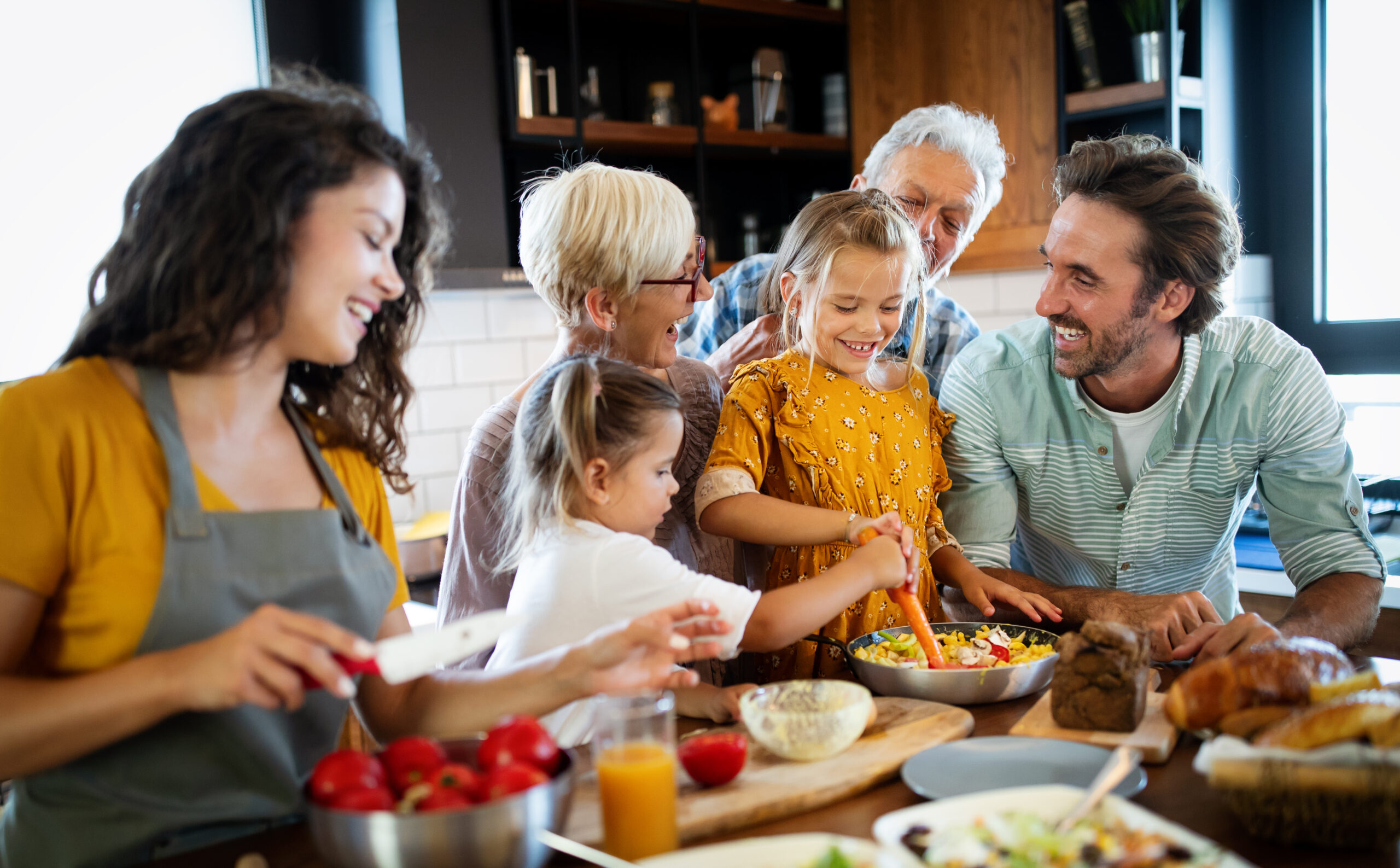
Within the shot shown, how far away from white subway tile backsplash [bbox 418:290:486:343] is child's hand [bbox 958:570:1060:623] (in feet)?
6.65

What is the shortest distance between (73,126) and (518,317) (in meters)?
1.35

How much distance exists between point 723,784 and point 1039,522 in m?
1.24

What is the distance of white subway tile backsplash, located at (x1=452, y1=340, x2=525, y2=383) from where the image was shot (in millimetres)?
3469

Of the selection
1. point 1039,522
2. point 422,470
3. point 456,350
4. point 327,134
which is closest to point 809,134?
point 456,350

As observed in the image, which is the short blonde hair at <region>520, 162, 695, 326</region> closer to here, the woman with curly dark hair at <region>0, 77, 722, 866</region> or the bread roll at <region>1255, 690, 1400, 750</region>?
the woman with curly dark hair at <region>0, 77, 722, 866</region>

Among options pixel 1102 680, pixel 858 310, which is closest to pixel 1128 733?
pixel 1102 680

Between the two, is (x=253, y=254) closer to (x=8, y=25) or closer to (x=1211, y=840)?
(x=1211, y=840)

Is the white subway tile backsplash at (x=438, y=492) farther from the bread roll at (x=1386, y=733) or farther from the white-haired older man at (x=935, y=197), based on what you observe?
the bread roll at (x=1386, y=733)

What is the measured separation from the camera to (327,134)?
48.8 inches

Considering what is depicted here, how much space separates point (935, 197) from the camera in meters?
2.61

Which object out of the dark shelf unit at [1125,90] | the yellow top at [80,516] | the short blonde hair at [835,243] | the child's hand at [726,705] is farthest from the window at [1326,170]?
the yellow top at [80,516]

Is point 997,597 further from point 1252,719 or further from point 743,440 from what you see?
point 1252,719

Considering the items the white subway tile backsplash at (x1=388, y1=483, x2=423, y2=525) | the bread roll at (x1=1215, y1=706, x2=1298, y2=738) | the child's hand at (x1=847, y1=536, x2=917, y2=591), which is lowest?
the white subway tile backsplash at (x1=388, y1=483, x2=423, y2=525)

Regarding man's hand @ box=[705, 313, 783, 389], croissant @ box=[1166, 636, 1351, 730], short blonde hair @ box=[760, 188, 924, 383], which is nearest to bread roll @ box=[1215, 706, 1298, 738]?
croissant @ box=[1166, 636, 1351, 730]
